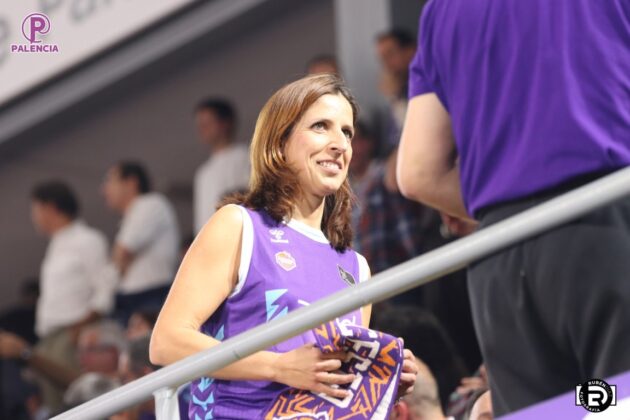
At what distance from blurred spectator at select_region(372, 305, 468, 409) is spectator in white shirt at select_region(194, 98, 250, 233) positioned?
10.8ft

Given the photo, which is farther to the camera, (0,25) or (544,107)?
(0,25)

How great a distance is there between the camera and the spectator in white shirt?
7.81 m

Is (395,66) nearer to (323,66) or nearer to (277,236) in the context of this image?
(323,66)

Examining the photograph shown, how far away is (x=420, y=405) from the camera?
152 inches

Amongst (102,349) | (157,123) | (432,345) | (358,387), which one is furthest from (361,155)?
(157,123)

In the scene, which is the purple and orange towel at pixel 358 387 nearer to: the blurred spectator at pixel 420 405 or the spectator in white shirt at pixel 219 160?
the blurred spectator at pixel 420 405

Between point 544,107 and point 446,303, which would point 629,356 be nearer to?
point 544,107

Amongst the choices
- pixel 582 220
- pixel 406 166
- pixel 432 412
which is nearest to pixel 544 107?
pixel 582 220

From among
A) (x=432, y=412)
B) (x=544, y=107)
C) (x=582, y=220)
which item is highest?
(x=544, y=107)

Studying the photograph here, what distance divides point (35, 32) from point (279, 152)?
4.73 metres

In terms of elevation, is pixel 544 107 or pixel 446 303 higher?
pixel 544 107

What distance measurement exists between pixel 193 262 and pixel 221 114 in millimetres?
5267

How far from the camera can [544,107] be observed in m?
2.54

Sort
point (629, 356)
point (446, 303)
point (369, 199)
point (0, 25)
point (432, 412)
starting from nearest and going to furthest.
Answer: point (629, 356) < point (432, 412) < point (446, 303) < point (369, 199) < point (0, 25)
